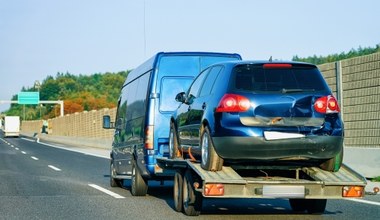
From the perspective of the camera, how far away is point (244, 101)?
8711mm

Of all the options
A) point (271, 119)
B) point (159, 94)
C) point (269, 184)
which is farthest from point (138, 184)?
point (271, 119)

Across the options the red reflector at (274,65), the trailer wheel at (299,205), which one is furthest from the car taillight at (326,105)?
the trailer wheel at (299,205)

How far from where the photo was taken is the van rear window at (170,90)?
12.1m

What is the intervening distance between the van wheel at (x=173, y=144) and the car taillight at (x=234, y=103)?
230 cm

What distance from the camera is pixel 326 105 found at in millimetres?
8820

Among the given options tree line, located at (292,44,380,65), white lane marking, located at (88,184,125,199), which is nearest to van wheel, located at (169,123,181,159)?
white lane marking, located at (88,184,125,199)

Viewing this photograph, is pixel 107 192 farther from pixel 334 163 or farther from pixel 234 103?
pixel 334 163

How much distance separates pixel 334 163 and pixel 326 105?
771 mm

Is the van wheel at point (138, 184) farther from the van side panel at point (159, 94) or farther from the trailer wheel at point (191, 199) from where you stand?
the trailer wheel at point (191, 199)

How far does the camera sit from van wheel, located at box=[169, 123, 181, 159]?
35.9 ft

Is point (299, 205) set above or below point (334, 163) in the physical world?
below

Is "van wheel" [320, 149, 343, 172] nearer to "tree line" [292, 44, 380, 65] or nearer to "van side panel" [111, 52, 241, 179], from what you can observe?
"van side panel" [111, 52, 241, 179]

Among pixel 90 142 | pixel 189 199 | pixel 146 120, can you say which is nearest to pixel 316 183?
pixel 189 199

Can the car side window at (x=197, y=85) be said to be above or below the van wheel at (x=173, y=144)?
above
